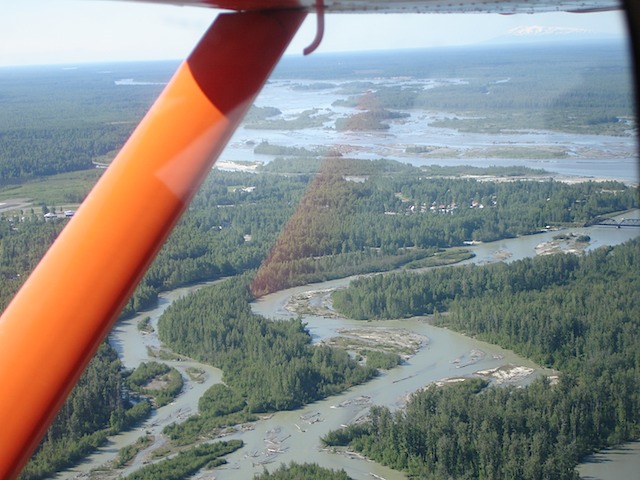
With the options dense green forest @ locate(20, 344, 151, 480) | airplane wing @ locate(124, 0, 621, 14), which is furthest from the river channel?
airplane wing @ locate(124, 0, 621, 14)

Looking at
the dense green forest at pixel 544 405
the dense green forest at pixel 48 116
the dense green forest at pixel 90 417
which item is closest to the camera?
the dense green forest at pixel 90 417

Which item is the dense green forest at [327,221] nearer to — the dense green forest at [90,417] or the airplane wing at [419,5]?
the dense green forest at [90,417]

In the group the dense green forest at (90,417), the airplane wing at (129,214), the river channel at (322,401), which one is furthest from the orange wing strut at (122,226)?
the river channel at (322,401)

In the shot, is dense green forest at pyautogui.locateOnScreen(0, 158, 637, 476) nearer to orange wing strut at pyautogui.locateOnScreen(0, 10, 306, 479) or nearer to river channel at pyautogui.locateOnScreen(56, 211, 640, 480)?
river channel at pyautogui.locateOnScreen(56, 211, 640, 480)

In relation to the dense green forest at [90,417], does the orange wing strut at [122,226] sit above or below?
above

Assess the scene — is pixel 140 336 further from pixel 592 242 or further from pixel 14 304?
pixel 14 304

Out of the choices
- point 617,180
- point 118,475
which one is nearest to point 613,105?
point 617,180
